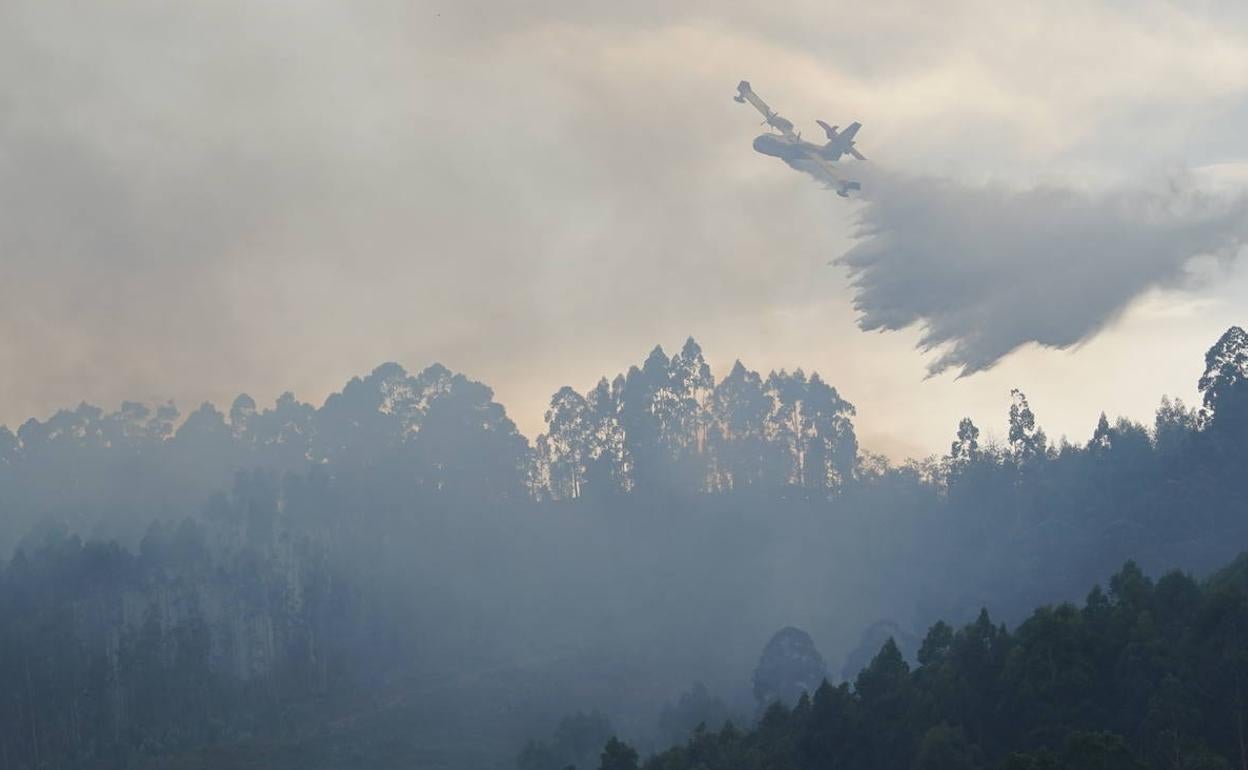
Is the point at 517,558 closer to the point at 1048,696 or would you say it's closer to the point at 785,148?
the point at 785,148

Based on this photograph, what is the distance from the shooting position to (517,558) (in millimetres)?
173750

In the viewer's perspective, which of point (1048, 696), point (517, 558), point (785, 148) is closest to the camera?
point (1048, 696)

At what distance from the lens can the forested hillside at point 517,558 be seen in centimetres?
12900

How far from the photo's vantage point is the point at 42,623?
132m

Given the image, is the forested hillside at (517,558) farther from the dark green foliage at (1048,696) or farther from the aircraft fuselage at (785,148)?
the aircraft fuselage at (785,148)

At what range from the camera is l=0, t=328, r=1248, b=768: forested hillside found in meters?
129

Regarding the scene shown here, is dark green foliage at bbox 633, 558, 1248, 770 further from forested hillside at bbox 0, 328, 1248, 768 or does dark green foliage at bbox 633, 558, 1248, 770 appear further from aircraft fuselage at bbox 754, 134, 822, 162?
aircraft fuselage at bbox 754, 134, 822, 162

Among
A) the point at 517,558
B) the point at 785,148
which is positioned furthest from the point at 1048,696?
the point at 517,558

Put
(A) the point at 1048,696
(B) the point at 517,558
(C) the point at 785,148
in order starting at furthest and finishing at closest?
(B) the point at 517,558 → (C) the point at 785,148 → (A) the point at 1048,696

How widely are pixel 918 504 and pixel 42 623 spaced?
98.2 m

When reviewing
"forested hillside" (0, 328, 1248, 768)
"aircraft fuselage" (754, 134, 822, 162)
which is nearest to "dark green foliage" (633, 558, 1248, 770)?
"forested hillside" (0, 328, 1248, 768)

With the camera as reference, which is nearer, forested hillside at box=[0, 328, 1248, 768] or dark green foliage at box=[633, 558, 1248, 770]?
dark green foliage at box=[633, 558, 1248, 770]

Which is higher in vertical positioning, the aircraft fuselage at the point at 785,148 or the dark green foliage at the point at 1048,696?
the aircraft fuselage at the point at 785,148

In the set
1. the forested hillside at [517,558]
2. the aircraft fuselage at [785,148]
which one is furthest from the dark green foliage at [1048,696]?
the aircraft fuselage at [785,148]
